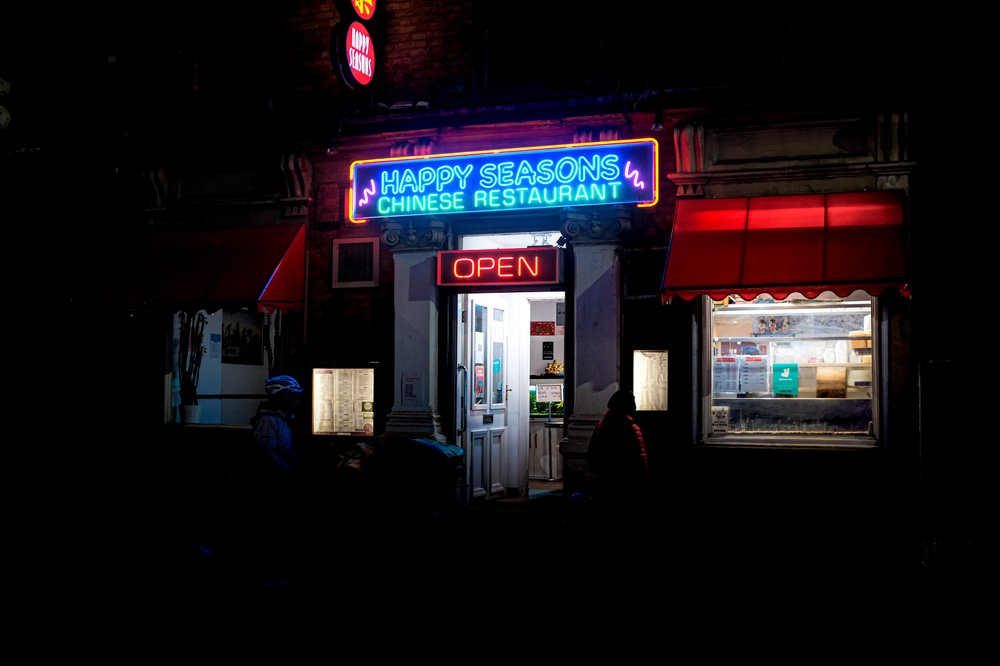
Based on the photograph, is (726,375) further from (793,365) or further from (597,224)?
(597,224)

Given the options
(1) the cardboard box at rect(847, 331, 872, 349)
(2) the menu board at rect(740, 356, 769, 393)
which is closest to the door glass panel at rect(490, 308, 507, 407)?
(2) the menu board at rect(740, 356, 769, 393)

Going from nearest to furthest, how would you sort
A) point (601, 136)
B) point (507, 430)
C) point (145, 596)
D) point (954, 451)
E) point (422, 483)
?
point (954, 451) < point (145, 596) < point (422, 483) < point (601, 136) < point (507, 430)

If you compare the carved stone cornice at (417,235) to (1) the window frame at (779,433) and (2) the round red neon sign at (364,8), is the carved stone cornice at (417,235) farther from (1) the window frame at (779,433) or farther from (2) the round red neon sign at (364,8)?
(1) the window frame at (779,433)

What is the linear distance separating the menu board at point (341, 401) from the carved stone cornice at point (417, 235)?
168 centimetres

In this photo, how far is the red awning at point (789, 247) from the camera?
8.04m

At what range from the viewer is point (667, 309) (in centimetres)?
920

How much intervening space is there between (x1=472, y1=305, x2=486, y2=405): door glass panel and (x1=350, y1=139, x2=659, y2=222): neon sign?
153 centimetres

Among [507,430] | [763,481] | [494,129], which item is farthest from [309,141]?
[763,481]

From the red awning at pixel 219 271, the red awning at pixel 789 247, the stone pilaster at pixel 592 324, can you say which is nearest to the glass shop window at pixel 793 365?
the red awning at pixel 789 247

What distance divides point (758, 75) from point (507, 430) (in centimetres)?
557

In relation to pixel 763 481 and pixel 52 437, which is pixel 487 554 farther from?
pixel 52 437

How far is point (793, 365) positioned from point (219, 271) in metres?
6.98

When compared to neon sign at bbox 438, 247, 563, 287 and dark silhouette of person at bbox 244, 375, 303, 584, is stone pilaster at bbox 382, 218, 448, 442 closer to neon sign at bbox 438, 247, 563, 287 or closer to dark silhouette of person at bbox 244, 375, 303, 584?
neon sign at bbox 438, 247, 563, 287

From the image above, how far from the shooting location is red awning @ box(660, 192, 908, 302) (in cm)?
804
